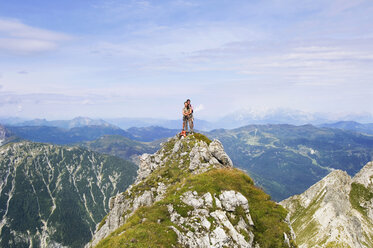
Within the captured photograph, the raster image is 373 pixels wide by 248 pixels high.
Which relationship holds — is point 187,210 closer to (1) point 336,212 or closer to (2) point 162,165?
(2) point 162,165

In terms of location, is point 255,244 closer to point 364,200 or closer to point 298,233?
point 298,233

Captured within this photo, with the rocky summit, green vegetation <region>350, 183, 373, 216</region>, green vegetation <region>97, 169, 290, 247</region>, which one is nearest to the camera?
green vegetation <region>97, 169, 290, 247</region>

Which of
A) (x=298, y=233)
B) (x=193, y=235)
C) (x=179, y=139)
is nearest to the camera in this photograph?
(x=193, y=235)

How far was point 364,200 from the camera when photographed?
148 meters

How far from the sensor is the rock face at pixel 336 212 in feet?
Answer: 335

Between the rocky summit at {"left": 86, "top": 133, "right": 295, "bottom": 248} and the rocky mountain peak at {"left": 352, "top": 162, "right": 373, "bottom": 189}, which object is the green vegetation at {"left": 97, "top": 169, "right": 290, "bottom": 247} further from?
the rocky mountain peak at {"left": 352, "top": 162, "right": 373, "bottom": 189}

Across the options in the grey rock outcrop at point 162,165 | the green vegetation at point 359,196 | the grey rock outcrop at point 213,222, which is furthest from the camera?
the green vegetation at point 359,196

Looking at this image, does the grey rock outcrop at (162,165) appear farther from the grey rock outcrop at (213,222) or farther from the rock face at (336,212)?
the rock face at (336,212)

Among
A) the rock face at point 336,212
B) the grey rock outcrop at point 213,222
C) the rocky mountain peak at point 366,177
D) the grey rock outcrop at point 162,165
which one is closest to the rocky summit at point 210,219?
the grey rock outcrop at point 213,222

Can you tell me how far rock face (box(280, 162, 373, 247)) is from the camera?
10219 cm

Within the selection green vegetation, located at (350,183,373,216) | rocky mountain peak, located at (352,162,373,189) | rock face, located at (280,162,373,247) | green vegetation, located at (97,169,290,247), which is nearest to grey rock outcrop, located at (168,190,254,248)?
green vegetation, located at (97,169,290,247)

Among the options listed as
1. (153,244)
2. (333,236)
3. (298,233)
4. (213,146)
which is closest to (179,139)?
(213,146)

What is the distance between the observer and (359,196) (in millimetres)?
150625

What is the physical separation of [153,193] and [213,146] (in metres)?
18.7
